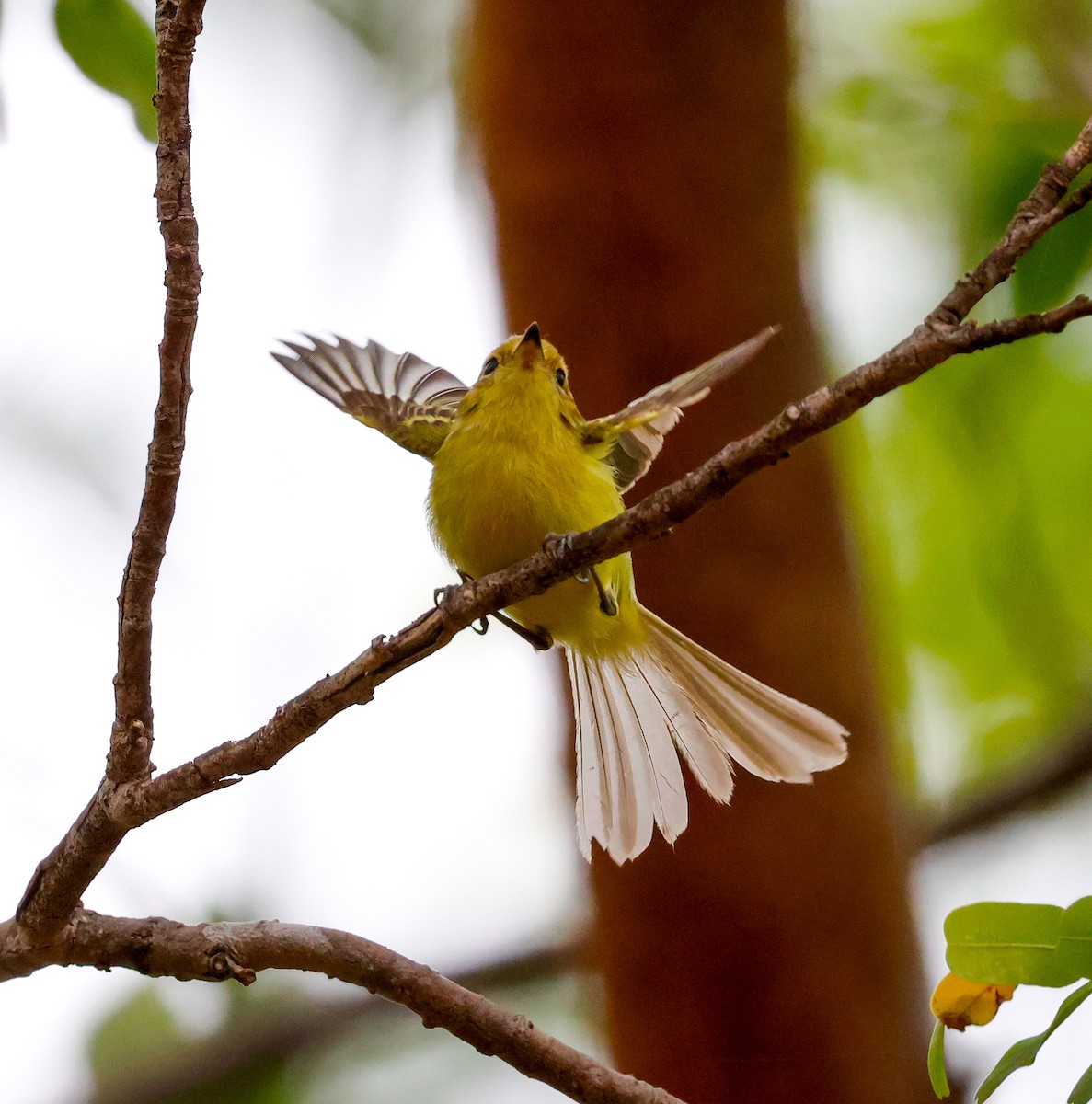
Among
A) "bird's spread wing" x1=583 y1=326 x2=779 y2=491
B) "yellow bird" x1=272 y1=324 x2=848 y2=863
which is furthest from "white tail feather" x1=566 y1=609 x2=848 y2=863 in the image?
"bird's spread wing" x1=583 y1=326 x2=779 y2=491

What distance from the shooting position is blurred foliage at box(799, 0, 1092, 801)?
376 centimetres

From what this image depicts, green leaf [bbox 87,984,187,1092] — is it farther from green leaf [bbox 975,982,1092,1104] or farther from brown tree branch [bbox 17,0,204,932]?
green leaf [bbox 975,982,1092,1104]

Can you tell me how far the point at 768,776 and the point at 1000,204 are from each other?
135 cm

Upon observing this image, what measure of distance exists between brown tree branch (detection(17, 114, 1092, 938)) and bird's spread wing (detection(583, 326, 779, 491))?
18 centimetres

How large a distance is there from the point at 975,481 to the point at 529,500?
1.62m

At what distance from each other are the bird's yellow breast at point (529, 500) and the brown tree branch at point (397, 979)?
46.9 inches

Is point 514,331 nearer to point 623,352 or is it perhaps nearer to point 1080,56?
point 623,352

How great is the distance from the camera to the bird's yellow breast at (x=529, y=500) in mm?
2912

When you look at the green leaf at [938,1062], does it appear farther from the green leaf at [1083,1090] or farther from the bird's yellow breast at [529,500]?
the bird's yellow breast at [529,500]

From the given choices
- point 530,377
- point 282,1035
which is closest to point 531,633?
point 530,377

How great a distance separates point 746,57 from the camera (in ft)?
9.57

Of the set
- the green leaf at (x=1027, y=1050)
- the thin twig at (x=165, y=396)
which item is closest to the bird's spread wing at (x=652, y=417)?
the thin twig at (x=165, y=396)

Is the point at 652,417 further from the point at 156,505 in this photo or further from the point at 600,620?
the point at 156,505

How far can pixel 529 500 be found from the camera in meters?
2.90
